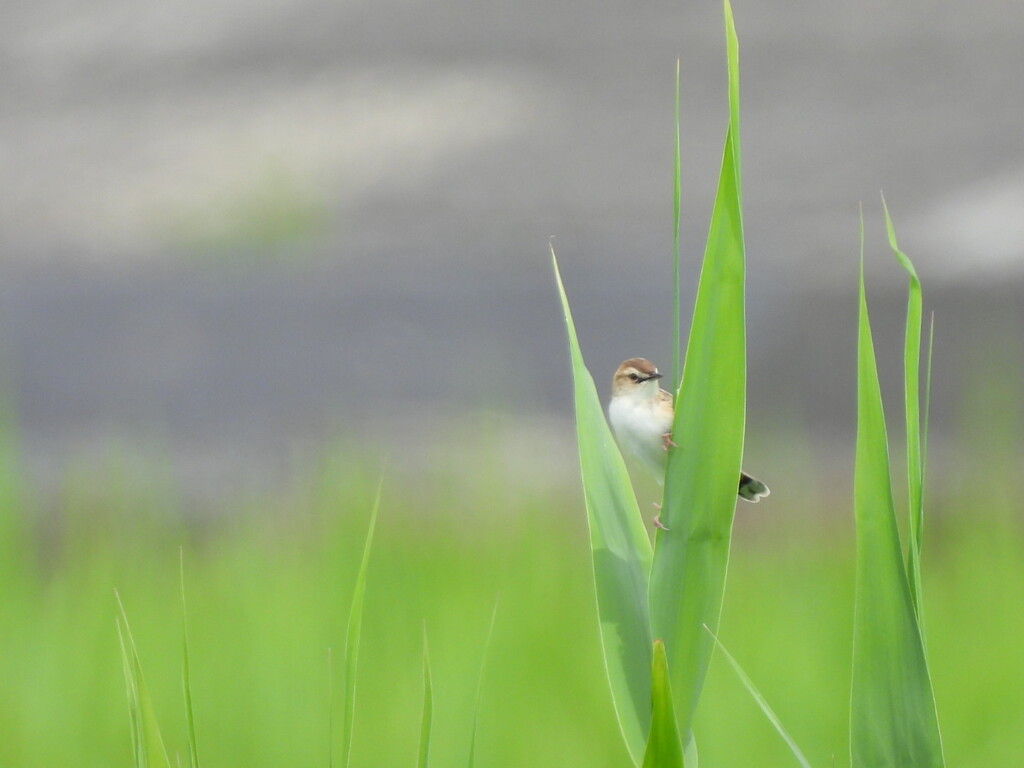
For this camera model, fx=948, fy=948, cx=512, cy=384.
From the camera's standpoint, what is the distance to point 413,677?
2705 millimetres

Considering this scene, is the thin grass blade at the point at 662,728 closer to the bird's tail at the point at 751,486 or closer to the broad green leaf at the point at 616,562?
the broad green leaf at the point at 616,562

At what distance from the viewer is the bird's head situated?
5.39ft

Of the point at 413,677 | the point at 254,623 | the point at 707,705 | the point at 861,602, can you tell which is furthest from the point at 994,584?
the point at 861,602

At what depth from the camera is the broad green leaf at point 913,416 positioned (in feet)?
2.72

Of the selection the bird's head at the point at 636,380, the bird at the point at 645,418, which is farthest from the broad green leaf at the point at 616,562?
the bird's head at the point at 636,380

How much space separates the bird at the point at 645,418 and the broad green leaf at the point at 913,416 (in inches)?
13.4

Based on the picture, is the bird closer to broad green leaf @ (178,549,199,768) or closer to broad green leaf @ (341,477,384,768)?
broad green leaf @ (341,477,384,768)

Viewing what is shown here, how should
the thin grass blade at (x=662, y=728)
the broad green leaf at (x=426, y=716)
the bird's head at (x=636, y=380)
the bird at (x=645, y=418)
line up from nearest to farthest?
the thin grass blade at (x=662, y=728) < the broad green leaf at (x=426, y=716) < the bird at (x=645, y=418) < the bird's head at (x=636, y=380)

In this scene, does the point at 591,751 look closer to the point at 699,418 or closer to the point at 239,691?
the point at 239,691

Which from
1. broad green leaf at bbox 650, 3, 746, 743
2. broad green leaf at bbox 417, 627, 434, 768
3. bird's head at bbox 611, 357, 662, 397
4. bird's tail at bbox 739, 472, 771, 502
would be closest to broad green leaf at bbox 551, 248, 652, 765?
broad green leaf at bbox 650, 3, 746, 743

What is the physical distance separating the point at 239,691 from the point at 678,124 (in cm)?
262

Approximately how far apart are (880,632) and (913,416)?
0.64 feet

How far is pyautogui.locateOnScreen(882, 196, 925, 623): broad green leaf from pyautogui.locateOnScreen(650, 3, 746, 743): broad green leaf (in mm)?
146

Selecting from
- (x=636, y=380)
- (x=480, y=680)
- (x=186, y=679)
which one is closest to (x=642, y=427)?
(x=636, y=380)
